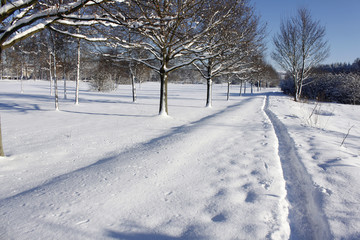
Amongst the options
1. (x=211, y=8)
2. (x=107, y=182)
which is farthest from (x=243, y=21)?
(x=107, y=182)

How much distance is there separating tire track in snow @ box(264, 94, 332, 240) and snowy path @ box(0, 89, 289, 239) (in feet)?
0.41

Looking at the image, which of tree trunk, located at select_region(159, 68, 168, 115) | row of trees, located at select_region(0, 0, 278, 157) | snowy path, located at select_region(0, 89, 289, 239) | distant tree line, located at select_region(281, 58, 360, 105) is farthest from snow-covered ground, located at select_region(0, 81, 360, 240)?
distant tree line, located at select_region(281, 58, 360, 105)

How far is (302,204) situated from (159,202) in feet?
5.96

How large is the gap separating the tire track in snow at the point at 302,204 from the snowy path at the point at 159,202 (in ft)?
0.41

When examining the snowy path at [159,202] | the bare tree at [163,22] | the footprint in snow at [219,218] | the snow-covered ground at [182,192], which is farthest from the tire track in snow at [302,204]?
the bare tree at [163,22]

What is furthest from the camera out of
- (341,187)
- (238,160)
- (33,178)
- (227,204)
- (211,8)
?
(211,8)

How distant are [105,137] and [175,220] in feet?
14.1

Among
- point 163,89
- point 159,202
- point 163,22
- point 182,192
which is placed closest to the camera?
point 159,202

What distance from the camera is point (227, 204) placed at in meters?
2.34

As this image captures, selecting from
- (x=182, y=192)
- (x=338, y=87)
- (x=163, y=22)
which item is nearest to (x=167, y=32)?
(x=163, y=22)

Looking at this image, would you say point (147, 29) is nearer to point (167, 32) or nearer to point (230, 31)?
point (167, 32)

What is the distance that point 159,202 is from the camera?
2.39 meters

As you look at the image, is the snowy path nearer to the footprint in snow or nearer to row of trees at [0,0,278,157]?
the footprint in snow

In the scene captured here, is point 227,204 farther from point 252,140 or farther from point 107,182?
point 252,140
